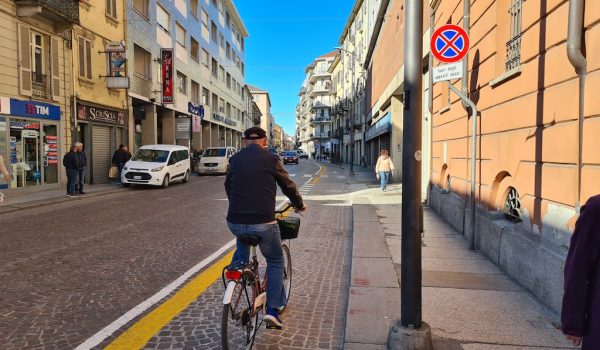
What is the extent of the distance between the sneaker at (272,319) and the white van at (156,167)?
15.3 m

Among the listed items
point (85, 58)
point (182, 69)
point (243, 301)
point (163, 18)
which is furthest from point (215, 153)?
point (243, 301)

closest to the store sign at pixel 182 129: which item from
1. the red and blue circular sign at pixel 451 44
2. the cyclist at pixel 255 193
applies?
the red and blue circular sign at pixel 451 44

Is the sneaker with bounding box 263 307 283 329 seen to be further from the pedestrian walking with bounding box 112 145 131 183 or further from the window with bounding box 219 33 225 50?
the window with bounding box 219 33 225 50

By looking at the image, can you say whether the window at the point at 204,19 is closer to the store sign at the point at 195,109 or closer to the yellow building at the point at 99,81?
the store sign at the point at 195,109

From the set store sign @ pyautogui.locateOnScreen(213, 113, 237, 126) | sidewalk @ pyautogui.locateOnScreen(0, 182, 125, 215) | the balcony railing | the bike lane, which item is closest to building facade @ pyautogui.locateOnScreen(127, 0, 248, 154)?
store sign @ pyautogui.locateOnScreen(213, 113, 237, 126)

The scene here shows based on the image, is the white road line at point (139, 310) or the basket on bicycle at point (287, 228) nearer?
the white road line at point (139, 310)

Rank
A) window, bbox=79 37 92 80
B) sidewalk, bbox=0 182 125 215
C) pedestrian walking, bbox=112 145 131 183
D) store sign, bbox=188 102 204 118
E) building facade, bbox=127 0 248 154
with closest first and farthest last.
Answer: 1. sidewalk, bbox=0 182 125 215
2. window, bbox=79 37 92 80
3. pedestrian walking, bbox=112 145 131 183
4. building facade, bbox=127 0 248 154
5. store sign, bbox=188 102 204 118

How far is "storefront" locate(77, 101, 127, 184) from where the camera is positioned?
19291 millimetres

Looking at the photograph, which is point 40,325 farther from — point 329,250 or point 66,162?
point 66,162

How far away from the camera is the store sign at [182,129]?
A: 30609mm

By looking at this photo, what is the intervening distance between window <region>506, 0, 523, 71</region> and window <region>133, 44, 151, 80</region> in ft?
72.0

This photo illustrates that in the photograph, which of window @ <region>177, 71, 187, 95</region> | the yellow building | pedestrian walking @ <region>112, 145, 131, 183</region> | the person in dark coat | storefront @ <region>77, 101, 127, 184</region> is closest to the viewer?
the person in dark coat

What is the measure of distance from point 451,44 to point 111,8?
19.9 metres

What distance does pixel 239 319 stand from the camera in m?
3.29
